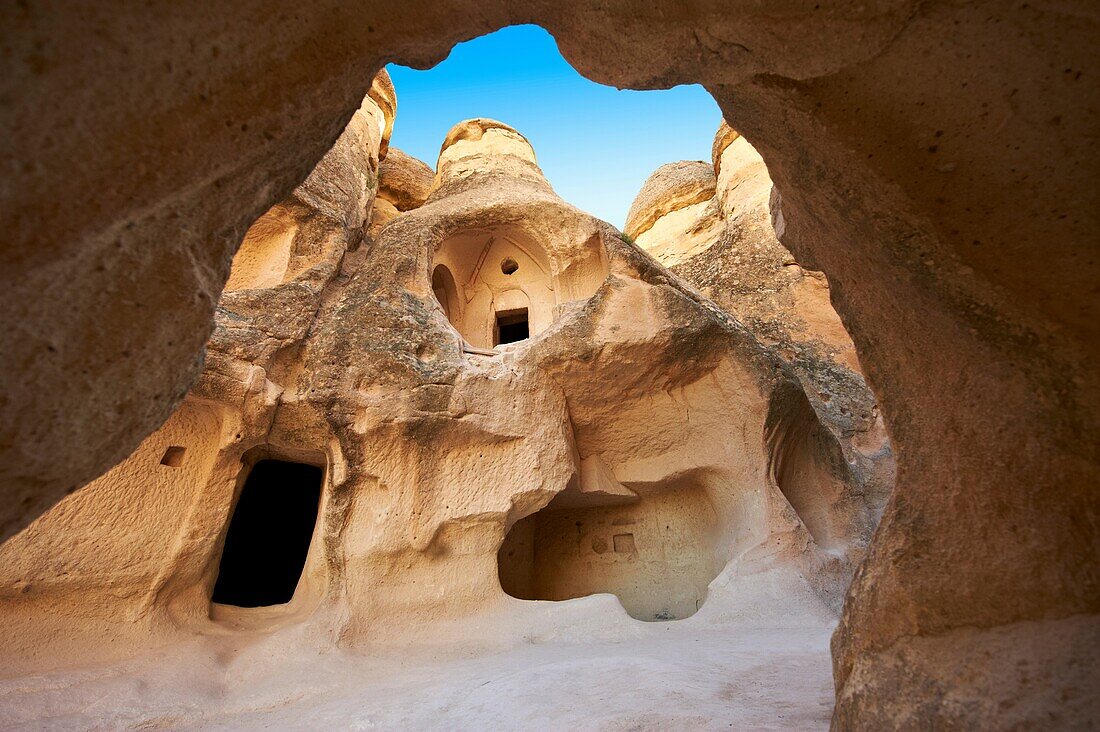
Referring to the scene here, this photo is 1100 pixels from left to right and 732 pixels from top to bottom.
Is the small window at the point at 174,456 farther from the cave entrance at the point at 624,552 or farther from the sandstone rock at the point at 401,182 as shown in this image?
the sandstone rock at the point at 401,182

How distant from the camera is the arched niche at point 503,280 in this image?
6.93 m

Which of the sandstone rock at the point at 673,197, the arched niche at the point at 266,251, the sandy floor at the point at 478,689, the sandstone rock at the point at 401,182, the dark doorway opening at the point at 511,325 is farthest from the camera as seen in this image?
the sandstone rock at the point at 673,197

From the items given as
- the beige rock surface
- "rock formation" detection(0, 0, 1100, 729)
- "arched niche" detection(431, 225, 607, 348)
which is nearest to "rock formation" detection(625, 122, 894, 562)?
the beige rock surface

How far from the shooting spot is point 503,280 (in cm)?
773

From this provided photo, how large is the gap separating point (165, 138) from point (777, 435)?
5.14 metres

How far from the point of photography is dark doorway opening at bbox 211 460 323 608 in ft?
23.4

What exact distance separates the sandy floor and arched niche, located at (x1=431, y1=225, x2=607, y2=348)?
4.10 metres

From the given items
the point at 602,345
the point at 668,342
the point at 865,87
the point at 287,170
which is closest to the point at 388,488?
the point at 602,345

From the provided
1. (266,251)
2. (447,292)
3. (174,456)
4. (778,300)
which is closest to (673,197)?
(778,300)

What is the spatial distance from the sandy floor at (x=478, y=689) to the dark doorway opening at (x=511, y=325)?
439cm

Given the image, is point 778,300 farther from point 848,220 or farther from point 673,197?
point 848,220

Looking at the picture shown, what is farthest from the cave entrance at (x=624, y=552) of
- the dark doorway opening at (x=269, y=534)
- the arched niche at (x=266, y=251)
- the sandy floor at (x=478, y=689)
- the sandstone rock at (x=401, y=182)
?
the sandstone rock at (x=401, y=182)

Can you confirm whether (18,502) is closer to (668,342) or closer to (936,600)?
(936,600)

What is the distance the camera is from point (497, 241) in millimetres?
7477
